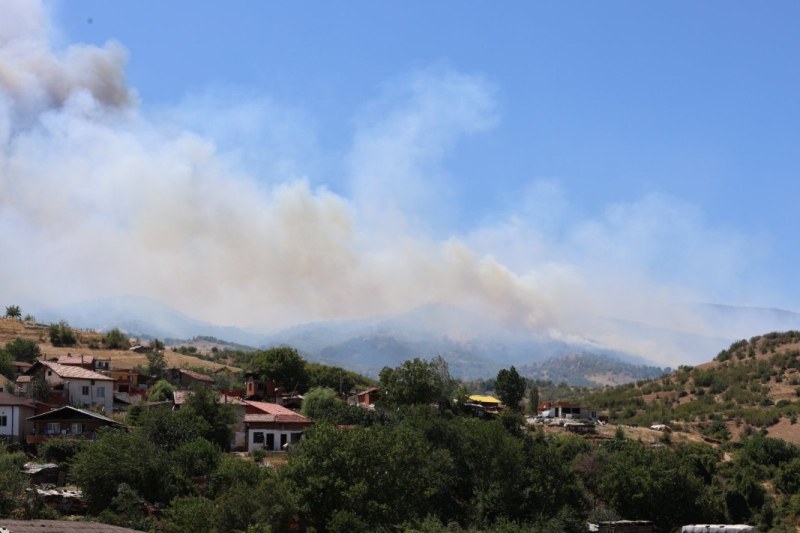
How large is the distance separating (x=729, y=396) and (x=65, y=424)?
73339mm

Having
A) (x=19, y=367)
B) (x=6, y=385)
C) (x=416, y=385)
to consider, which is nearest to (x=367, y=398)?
(x=416, y=385)

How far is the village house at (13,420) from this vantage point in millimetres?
60281

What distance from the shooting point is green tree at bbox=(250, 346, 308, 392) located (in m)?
91.1

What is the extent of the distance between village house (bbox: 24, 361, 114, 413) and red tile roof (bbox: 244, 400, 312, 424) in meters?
10.5

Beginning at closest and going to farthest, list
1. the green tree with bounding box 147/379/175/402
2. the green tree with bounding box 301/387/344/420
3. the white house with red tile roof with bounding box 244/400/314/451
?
the white house with red tile roof with bounding box 244/400/314/451
the green tree with bounding box 301/387/344/420
the green tree with bounding box 147/379/175/402

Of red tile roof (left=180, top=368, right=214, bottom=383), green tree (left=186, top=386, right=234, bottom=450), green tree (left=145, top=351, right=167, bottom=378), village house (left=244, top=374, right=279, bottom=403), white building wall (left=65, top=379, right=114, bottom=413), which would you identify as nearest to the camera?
green tree (left=186, top=386, right=234, bottom=450)

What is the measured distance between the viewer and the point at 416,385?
257 feet

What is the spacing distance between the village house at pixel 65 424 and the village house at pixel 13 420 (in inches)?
28.2

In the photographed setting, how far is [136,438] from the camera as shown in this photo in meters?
54.0

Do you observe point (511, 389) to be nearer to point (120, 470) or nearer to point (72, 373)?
point (72, 373)

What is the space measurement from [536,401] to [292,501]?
2356 inches

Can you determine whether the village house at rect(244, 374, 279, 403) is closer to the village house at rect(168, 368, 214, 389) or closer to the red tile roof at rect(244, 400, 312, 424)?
the village house at rect(168, 368, 214, 389)

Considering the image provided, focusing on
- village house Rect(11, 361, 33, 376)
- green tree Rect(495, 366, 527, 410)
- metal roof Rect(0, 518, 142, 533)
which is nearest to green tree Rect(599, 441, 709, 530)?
green tree Rect(495, 366, 527, 410)

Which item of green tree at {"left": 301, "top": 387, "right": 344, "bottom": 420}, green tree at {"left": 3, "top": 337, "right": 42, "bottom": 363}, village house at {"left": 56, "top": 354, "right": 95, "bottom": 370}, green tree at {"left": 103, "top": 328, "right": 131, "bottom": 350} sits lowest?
green tree at {"left": 301, "top": 387, "right": 344, "bottom": 420}
